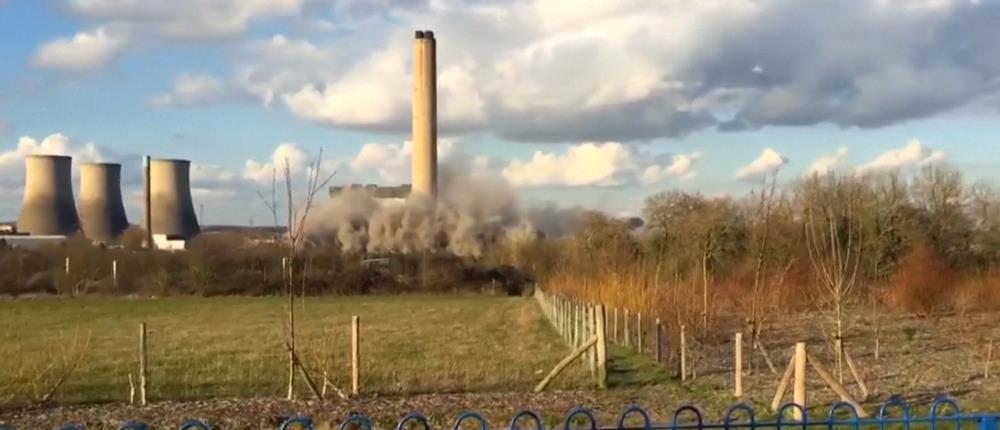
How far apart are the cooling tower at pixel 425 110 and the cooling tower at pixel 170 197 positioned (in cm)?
1398

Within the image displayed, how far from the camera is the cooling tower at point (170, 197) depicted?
61719 mm

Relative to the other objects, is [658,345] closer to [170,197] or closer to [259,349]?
[259,349]

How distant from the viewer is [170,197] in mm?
62469

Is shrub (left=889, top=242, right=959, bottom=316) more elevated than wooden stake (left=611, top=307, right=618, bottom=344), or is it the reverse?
shrub (left=889, top=242, right=959, bottom=316)

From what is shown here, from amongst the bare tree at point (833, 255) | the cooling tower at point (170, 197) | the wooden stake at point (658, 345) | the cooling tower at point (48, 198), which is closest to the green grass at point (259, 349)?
the wooden stake at point (658, 345)

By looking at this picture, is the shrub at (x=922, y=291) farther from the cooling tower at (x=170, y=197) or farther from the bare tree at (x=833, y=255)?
the cooling tower at (x=170, y=197)

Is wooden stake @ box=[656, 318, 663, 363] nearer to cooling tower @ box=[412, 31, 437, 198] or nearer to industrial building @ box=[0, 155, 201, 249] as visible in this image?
cooling tower @ box=[412, 31, 437, 198]

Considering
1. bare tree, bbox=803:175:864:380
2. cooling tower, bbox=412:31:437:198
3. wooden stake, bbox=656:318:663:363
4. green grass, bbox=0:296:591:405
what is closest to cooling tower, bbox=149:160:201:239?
cooling tower, bbox=412:31:437:198

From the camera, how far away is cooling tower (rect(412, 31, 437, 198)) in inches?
2266

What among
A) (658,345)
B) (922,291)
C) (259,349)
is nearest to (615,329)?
(658,345)

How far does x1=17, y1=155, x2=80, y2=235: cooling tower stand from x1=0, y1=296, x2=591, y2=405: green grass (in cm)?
1587

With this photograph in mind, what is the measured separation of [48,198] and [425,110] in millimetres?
19962

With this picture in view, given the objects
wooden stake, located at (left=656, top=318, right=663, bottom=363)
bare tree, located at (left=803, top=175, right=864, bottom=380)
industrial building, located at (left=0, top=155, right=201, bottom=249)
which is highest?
industrial building, located at (left=0, top=155, right=201, bottom=249)

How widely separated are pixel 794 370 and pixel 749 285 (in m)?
10.1
